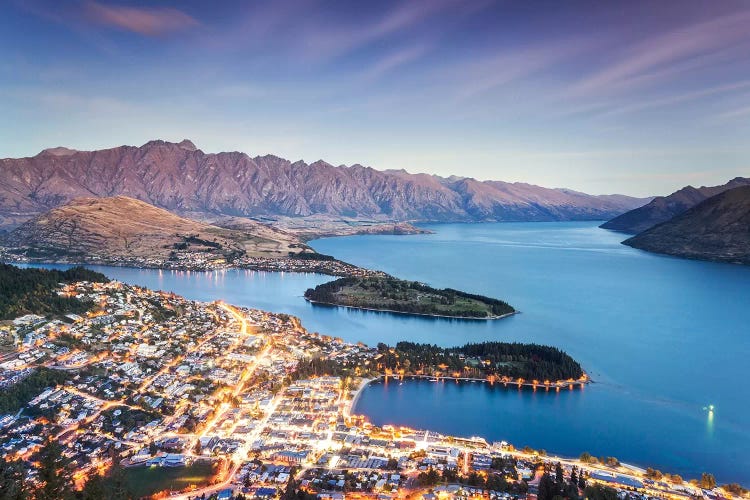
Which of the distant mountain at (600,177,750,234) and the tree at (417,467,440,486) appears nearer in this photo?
the tree at (417,467,440,486)

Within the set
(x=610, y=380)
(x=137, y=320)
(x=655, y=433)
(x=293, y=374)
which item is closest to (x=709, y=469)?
(x=655, y=433)

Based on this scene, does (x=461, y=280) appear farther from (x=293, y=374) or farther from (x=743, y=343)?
(x=293, y=374)

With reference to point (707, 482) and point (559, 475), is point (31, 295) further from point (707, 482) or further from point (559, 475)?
point (707, 482)

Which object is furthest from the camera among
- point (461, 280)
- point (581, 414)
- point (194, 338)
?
point (461, 280)

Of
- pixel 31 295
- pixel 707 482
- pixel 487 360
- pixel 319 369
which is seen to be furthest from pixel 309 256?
pixel 707 482

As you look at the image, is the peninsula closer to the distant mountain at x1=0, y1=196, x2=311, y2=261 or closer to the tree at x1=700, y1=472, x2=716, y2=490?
the tree at x1=700, y1=472, x2=716, y2=490

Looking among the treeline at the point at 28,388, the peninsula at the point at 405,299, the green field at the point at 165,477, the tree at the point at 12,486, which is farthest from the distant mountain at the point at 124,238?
the tree at the point at 12,486

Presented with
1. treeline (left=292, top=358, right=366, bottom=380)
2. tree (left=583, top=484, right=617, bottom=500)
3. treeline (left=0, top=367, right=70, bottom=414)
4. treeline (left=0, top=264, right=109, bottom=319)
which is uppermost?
treeline (left=0, top=264, right=109, bottom=319)

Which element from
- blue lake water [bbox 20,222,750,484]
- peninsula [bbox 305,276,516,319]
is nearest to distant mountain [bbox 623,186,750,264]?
blue lake water [bbox 20,222,750,484]
